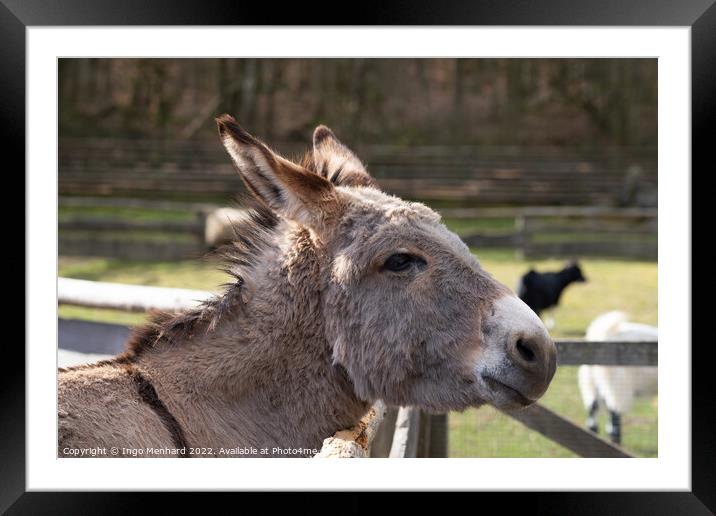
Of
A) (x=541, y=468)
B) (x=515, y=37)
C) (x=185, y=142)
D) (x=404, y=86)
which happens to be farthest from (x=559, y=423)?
(x=404, y=86)

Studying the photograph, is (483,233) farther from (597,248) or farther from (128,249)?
(128,249)

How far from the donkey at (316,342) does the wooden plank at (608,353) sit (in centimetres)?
210

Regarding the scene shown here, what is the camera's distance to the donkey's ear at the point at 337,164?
133 inches

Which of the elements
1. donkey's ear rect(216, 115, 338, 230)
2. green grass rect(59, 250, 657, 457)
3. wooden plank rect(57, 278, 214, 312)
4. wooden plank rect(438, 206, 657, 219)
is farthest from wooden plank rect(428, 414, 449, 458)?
wooden plank rect(438, 206, 657, 219)

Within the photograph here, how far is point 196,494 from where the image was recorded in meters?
2.94

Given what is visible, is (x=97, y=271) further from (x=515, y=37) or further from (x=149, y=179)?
(x=515, y=37)

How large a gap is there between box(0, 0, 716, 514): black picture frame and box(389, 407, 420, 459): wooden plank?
26.4 inches

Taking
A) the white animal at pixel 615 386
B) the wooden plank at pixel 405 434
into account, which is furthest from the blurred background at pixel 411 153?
the wooden plank at pixel 405 434

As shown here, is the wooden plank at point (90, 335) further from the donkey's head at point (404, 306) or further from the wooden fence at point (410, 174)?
the wooden fence at point (410, 174)

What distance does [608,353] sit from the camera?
4770 millimetres

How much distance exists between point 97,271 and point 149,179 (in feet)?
23.8

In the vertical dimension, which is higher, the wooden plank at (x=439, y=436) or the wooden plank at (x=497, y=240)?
the wooden plank at (x=497, y=240)

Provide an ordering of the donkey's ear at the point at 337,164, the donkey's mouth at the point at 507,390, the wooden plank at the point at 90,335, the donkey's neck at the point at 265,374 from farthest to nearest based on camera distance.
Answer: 1. the wooden plank at the point at 90,335
2. the donkey's ear at the point at 337,164
3. the donkey's neck at the point at 265,374
4. the donkey's mouth at the point at 507,390

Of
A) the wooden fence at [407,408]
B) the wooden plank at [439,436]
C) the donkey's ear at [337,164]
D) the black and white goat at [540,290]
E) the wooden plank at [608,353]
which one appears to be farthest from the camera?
the black and white goat at [540,290]
